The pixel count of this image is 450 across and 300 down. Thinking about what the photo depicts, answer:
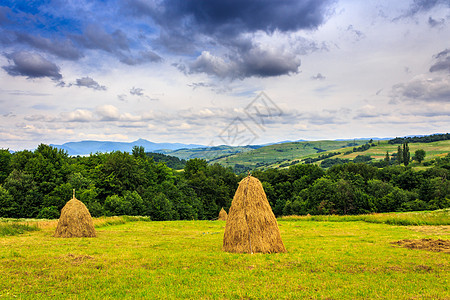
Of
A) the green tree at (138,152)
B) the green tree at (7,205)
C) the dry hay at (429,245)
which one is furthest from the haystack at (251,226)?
the green tree at (138,152)

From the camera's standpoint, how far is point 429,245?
15453mm

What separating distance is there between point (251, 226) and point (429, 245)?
1089 cm

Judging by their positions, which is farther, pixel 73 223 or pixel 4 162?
pixel 4 162

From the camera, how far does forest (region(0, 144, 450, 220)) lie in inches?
1766

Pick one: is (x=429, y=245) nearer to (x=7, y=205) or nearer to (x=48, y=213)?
(x=48, y=213)

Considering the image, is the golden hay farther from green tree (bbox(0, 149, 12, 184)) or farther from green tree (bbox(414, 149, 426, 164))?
green tree (bbox(414, 149, 426, 164))

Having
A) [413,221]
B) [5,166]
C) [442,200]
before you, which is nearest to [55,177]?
[5,166]

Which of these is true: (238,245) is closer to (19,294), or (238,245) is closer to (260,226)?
(260,226)

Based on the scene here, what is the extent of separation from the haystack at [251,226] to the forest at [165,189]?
38574 mm

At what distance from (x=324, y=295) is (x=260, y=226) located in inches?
232

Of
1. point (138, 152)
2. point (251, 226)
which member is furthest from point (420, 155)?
point (251, 226)

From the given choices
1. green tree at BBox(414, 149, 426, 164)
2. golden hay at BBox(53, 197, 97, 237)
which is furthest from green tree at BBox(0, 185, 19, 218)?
green tree at BBox(414, 149, 426, 164)

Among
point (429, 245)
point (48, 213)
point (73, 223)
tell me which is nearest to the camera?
point (429, 245)

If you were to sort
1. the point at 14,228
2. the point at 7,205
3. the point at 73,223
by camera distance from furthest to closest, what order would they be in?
1. the point at 7,205
2. the point at 14,228
3. the point at 73,223
